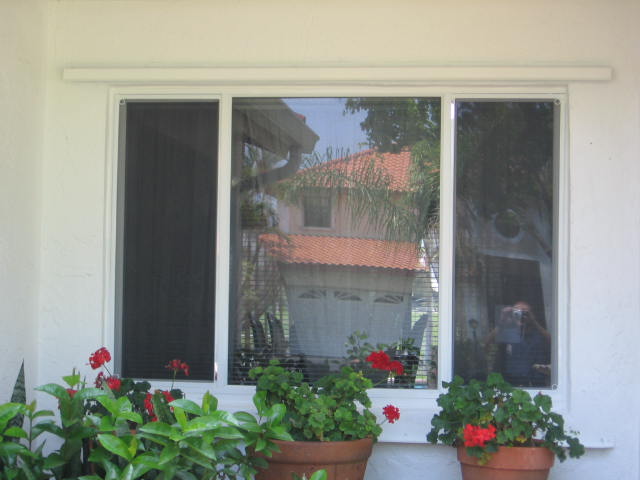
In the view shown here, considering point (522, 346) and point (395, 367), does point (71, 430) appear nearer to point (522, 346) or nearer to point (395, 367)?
point (395, 367)

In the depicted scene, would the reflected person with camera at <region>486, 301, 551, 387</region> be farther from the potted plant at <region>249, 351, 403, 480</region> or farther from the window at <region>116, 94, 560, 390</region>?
the potted plant at <region>249, 351, 403, 480</region>

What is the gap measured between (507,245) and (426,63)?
1004 millimetres

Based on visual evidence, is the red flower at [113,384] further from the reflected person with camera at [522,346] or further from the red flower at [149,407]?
the reflected person with camera at [522,346]

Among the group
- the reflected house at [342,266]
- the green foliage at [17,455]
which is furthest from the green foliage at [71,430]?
the reflected house at [342,266]

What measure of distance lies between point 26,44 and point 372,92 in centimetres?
173

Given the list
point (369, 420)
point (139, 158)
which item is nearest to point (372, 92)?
point (139, 158)

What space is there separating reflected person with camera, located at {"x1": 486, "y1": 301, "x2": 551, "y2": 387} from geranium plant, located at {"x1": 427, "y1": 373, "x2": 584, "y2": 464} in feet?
1.43

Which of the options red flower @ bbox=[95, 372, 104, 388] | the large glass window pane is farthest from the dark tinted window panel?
the large glass window pane

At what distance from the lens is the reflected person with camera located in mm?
4102

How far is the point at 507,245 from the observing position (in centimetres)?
414

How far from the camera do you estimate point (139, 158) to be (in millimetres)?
4332

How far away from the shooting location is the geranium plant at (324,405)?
3635mm

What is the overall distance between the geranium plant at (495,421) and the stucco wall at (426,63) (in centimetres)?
42

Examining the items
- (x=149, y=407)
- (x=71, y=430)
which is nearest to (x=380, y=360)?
(x=149, y=407)
